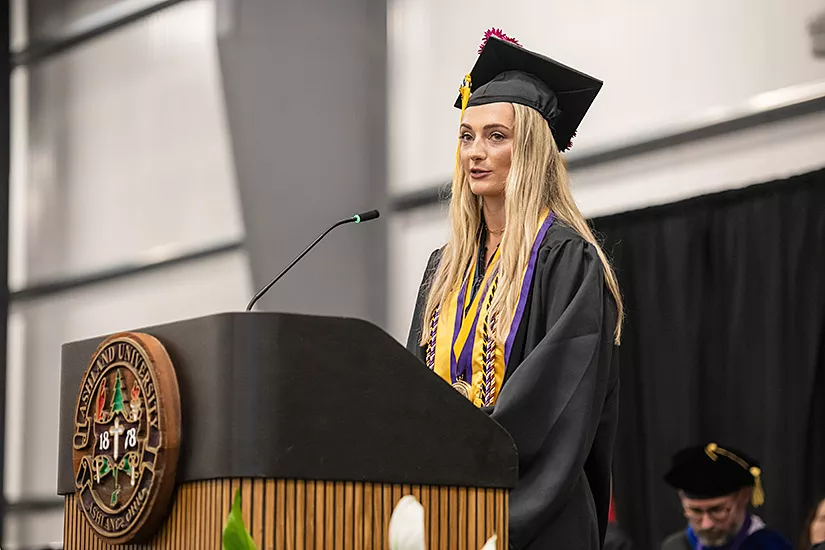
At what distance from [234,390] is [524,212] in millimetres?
961

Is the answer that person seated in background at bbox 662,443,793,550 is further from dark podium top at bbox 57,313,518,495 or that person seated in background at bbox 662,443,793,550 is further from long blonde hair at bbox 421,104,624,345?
dark podium top at bbox 57,313,518,495

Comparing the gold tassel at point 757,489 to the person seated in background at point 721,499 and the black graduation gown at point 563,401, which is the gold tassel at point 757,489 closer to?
the person seated in background at point 721,499

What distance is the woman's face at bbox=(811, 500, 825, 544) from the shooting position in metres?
5.36

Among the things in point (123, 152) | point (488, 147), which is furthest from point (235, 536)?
point (123, 152)

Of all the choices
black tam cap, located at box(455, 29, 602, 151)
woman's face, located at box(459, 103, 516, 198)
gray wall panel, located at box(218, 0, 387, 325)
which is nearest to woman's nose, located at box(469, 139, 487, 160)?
woman's face, located at box(459, 103, 516, 198)

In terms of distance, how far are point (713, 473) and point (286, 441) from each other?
401 cm

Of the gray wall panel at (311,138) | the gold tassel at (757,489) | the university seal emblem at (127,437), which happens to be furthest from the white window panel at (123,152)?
the university seal emblem at (127,437)

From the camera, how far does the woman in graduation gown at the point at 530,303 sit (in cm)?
243

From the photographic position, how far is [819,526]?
17.6ft

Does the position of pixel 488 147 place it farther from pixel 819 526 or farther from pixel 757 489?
pixel 757 489

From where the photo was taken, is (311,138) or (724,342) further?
(311,138)

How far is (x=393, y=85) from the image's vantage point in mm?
8008

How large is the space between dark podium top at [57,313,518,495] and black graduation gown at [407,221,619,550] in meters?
0.23

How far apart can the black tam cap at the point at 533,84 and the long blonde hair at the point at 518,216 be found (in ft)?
0.16
